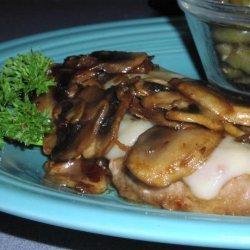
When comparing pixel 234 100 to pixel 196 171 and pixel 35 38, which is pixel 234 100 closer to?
pixel 196 171

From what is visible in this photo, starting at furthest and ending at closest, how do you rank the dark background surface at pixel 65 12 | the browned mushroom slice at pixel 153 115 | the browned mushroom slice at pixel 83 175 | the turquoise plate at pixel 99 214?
the dark background surface at pixel 65 12, the browned mushroom slice at pixel 83 175, the browned mushroom slice at pixel 153 115, the turquoise plate at pixel 99 214

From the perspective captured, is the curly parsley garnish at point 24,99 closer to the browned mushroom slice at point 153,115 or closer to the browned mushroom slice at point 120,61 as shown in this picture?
the browned mushroom slice at point 120,61

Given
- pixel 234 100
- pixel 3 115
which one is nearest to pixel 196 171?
pixel 234 100

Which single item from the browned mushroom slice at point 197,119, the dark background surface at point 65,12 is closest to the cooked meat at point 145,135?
the browned mushroom slice at point 197,119

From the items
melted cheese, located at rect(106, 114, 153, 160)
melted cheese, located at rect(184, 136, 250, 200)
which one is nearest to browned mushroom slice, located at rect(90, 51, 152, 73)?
melted cheese, located at rect(106, 114, 153, 160)

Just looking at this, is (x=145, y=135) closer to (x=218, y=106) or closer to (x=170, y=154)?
(x=170, y=154)

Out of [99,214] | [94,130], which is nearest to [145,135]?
[94,130]

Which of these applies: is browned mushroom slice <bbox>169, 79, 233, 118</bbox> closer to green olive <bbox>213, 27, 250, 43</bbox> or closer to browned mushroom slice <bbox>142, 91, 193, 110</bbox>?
browned mushroom slice <bbox>142, 91, 193, 110</bbox>
